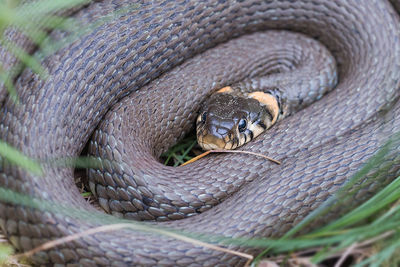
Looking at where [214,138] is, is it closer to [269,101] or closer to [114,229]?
[269,101]

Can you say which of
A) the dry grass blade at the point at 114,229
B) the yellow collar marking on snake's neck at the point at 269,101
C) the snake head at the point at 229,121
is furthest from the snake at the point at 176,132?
the yellow collar marking on snake's neck at the point at 269,101

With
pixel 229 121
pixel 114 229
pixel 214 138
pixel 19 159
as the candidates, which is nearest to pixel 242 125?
pixel 229 121

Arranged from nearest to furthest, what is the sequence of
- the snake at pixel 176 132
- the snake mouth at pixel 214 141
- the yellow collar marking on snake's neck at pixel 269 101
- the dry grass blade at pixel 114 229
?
the dry grass blade at pixel 114 229 → the snake at pixel 176 132 → the snake mouth at pixel 214 141 → the yellow collar marking on snake's neck at pixel 269 101

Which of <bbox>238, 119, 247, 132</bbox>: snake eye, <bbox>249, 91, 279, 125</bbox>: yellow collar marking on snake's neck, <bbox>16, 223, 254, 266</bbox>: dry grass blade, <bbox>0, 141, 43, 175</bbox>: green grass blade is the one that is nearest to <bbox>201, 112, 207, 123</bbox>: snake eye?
<bbox>238, 119, 247, 132</bbox>: snake eye

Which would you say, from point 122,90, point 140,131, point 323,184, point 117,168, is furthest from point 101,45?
point 323,184

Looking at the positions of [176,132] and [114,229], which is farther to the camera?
[176,132]

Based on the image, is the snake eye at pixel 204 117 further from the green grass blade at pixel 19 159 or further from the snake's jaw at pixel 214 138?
the green grass blade at pixel 19 159
